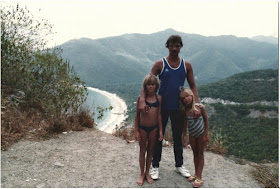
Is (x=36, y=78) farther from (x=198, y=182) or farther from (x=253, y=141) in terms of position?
(x=253, y=141)

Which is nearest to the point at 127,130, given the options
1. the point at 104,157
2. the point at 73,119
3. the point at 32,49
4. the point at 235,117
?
the point at 73,119

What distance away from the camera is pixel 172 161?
3.74 metres

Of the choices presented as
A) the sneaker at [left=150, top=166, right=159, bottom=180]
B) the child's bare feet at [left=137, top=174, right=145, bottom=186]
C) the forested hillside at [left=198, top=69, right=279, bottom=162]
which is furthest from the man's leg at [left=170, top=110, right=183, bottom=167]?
the forested hillside at [left=198, top=69, right=279, bottom=162]

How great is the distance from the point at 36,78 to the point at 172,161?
438 cm

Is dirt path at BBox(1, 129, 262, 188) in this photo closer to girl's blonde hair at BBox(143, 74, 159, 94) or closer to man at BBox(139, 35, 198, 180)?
man at BBox(139, 35, 198, 180)

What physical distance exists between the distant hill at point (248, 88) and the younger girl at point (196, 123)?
51629mm

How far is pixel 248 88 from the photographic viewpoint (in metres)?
55.6

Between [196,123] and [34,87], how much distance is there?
4.64 meters

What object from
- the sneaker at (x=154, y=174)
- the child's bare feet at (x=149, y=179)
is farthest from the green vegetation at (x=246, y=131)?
the child's bare feet at (x=149, y=179)

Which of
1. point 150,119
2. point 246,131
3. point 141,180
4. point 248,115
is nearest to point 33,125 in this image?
point 141,180

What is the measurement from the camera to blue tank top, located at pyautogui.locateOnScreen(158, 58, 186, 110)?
2.71m

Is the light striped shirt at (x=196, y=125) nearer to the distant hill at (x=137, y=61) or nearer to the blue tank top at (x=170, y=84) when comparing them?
the blue tank top at (x=170, y=84)

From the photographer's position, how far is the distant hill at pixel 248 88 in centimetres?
5021

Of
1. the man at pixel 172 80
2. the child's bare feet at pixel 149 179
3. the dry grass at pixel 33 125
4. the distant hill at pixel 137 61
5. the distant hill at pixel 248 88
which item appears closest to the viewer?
the man at pixel 172 80
